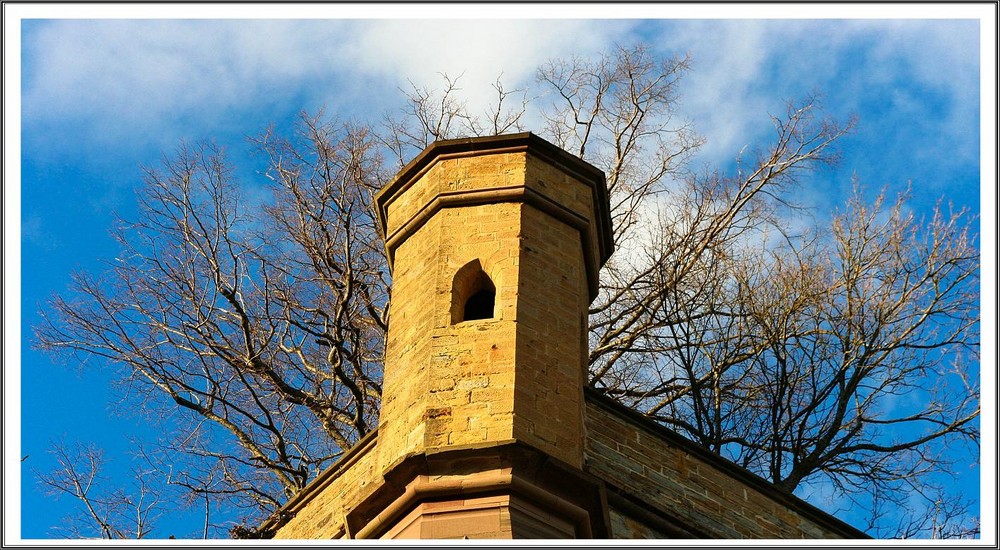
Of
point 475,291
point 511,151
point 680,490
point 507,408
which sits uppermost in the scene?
point 511,151

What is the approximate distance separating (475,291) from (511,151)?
1302mm

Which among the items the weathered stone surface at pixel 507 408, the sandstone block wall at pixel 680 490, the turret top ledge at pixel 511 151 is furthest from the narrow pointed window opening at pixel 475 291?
the turret top ledge at pixel 511 151

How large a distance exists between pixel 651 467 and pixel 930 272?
21.8 ft

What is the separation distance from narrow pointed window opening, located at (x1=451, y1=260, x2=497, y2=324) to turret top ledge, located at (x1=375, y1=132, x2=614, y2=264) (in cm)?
119

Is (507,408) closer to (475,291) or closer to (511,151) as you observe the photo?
(475,291)

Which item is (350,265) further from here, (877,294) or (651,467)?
(651,467)

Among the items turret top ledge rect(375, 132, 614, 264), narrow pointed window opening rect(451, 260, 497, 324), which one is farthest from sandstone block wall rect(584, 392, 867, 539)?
turret top ledge rect(375, 132, 614, 264)

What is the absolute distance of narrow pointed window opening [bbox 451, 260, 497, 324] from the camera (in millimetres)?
11000

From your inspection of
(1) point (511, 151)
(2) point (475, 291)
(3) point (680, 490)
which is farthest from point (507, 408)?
(1) point (511, 151)

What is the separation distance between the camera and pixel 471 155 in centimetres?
1191

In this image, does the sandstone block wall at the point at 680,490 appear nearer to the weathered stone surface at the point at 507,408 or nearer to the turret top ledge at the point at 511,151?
the weathered stone surface at the point at 507,408

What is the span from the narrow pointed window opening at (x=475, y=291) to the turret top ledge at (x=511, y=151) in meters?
1.19

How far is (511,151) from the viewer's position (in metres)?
11.9

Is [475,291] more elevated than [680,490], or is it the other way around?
[475,291]
